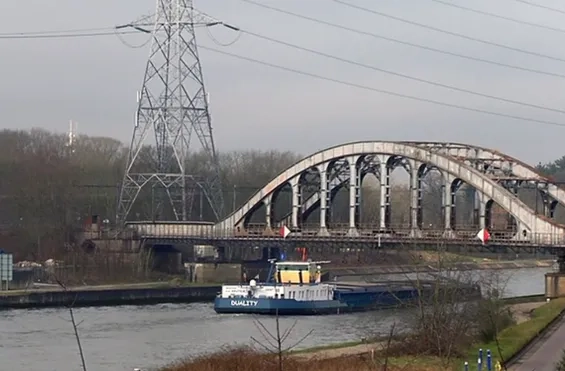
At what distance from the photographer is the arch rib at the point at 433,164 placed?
80188 mm

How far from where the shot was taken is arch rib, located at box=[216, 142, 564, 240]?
80188mm

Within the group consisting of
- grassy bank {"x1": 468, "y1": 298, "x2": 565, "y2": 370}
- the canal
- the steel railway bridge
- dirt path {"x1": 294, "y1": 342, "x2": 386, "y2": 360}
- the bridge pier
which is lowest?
the canal

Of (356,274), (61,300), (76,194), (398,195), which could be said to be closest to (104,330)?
(61,300)

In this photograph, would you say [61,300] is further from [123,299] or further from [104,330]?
[104,330]

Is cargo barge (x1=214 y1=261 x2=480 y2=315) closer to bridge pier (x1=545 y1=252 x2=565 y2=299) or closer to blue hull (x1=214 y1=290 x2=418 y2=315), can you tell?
blue hull (x1=214 y1=290 x2=418 y2=315)

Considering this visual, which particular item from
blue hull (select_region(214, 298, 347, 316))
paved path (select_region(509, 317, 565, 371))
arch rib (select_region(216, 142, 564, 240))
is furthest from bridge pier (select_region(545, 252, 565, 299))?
paved path (select_region(509, 317, 565, 371))

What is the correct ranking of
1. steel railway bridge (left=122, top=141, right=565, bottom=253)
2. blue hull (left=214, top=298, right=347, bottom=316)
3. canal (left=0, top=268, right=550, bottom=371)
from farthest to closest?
steel railway bridge (left=122, top=141, right=565, bottom=253)
blue hull (left=214, top=298, right=347, bottom=316)
canal (left=0, top=268, right=550, bottom=371)

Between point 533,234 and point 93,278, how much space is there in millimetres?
34717

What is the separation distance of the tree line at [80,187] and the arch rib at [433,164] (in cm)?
793

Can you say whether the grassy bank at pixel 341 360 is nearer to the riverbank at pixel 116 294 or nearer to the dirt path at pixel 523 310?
the dirt path at pixel 523 310

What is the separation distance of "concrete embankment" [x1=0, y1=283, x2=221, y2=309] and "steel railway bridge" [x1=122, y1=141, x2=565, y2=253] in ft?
23.3

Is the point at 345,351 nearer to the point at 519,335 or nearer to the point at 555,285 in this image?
the point at 519,335

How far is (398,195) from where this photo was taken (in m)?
150

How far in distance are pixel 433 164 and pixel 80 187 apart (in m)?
36.2
